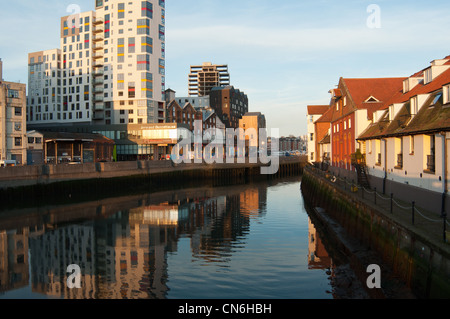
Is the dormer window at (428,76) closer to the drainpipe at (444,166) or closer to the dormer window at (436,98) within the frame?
the dormer window at (436,98)

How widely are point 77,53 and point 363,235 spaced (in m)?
98.7

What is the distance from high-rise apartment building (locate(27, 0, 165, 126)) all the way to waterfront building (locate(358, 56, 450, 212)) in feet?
233

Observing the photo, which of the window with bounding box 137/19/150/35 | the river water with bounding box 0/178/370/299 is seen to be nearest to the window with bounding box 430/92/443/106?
the river water with bounding box 0/178/370/299

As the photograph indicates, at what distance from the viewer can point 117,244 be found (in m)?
24.0

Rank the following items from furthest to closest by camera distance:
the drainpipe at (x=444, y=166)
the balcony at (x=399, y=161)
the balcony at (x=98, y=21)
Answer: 1. the balcony at (x=98, y=21)
2. the balcony at (x=399, y=161)
3. the drainpipe at (x=444, y=166)

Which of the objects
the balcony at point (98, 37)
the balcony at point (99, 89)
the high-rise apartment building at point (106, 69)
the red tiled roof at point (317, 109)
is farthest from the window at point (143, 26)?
the red tiled roof at point (317, 109)

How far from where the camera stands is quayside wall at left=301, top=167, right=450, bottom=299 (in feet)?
36.3

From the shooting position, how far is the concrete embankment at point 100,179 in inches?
1594

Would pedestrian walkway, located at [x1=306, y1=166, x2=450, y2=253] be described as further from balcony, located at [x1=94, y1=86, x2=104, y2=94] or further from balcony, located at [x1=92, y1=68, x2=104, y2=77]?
balcony, located at [x1=92, y1=68, x2=104, y2=77]

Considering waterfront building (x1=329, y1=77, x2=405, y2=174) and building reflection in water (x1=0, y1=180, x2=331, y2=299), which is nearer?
building reflection in water (x1=0, y1=180, x2=331, y2=299)

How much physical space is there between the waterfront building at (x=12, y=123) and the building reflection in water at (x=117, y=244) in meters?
25.1

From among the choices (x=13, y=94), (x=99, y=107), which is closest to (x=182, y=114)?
(x=99, y=107)

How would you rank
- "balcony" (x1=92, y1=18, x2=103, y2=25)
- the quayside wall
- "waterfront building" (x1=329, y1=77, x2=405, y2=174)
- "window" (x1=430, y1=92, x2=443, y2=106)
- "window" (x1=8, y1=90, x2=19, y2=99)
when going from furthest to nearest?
"balcony" (x1=92, y1=18, x2=103, y2=25) < "window" (x1=8, y1=90, x2=19, y2=99) < "waterfront building" (x1=329, y1=77, x2=405, y2=174) < "window" (x1=430, y1=92, x2=443, y2=106) < the quayside wall
